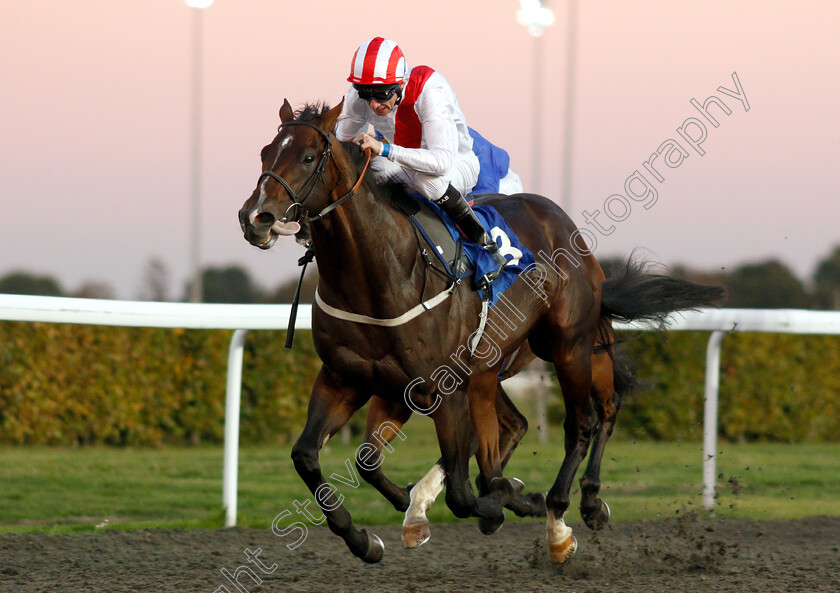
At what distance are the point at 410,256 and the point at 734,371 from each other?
6.88 meters

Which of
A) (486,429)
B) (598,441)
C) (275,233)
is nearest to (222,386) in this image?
(598,441)

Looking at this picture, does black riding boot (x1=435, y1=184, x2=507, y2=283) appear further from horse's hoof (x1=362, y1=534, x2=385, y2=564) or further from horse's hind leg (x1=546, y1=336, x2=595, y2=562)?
horse's hoof (x1=362, y1=534, x2=385, y2=564)

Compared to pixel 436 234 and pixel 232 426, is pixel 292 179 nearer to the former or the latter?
pixel 436 234

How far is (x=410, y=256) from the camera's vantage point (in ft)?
11.7

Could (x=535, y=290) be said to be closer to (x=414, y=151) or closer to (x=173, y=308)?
(x=414, y=151)

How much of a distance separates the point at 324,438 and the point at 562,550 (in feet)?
4.17

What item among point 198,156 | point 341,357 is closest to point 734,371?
point 341,357

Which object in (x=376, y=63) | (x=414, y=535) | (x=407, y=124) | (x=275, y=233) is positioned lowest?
(x=414, y=535)

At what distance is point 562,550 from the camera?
13.9 ft

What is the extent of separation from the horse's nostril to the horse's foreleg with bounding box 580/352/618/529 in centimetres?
231

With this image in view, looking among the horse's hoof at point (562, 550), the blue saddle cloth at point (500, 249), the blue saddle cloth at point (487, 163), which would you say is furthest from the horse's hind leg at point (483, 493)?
the blue saddle cloth at point (487, 163)

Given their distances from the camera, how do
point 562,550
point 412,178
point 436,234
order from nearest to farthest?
point 412,178
point 436,234
point 562,550

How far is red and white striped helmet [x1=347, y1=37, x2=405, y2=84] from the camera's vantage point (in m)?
3.49

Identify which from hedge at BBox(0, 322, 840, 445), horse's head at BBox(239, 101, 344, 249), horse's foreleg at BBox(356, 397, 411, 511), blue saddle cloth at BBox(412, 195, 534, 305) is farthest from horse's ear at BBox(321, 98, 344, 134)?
hedge at BBox(0, 322, 840, 445)
